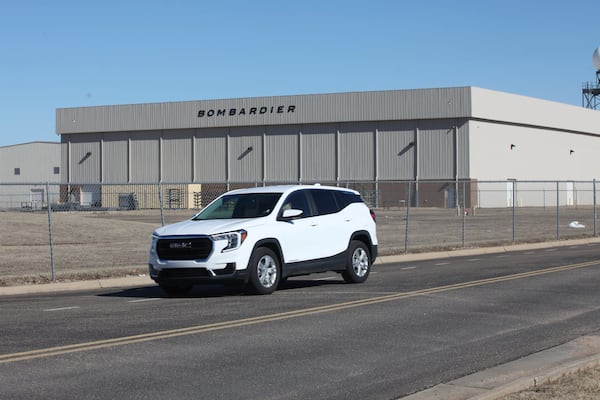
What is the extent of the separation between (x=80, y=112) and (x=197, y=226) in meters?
75.2

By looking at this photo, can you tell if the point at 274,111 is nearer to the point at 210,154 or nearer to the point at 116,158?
the point at 210,154

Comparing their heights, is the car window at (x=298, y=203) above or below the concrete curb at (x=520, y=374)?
above

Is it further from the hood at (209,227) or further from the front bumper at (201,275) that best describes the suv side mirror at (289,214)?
the front bumper at (201,275)

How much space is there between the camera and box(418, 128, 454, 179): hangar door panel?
73.0 meters

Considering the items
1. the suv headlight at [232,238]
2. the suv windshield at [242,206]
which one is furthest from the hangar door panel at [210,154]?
the suv headlight at [232,238]

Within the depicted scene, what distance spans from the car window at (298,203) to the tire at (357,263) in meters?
1.27

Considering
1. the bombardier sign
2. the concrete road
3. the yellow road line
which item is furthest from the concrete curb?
the bombardier sign

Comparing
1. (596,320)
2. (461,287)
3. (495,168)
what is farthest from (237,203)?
(495,168)

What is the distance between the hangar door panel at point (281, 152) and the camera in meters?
78.8

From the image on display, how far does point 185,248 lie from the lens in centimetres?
1466

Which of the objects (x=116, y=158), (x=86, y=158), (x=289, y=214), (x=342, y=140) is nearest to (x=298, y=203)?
(x=289, y=214)

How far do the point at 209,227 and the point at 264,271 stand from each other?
3.78ft

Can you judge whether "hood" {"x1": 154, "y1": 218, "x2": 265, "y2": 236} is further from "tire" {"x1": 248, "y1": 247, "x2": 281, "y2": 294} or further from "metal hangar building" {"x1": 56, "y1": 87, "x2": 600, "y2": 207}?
"metal hangar building" {"x1": 56, "y1": 87, "x2": 600, "y2": 207}

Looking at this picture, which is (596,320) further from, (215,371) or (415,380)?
(215,371)
